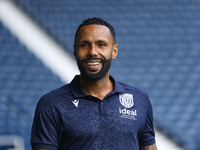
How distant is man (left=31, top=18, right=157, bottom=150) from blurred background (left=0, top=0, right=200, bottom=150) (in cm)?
193

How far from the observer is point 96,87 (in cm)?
106

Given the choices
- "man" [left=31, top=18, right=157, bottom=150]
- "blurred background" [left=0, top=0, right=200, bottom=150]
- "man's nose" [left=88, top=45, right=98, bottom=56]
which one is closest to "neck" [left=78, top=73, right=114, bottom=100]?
"man" [left=31, top=18, right=157, bottom=150]

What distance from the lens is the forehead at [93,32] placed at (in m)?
1.01

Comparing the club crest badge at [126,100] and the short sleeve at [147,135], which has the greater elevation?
the club crest badge at [126,100]

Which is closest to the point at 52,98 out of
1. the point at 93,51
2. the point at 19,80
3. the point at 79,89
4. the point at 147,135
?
the point at 79,89

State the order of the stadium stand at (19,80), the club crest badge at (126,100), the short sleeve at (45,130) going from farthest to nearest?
the stadium stand at (19,80), the club crest badge at (126,100), the short sleeve at (45,130)

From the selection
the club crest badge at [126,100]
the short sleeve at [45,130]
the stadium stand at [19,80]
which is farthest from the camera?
the stadium stand at [19,80]

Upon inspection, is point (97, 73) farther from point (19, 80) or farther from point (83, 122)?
point (19, 80)

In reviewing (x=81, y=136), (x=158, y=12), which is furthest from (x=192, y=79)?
(x=81, y=136)

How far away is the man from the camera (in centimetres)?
92

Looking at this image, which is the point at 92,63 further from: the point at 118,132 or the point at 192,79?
the point at 192,79

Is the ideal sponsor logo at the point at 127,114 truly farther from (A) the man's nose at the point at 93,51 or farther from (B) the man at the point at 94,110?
(A) the man's nose at the point at 93,51

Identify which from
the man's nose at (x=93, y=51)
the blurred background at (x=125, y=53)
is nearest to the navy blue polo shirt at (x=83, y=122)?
the man's nose at (x=93, y=51)

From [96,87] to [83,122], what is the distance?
0.60 feet
